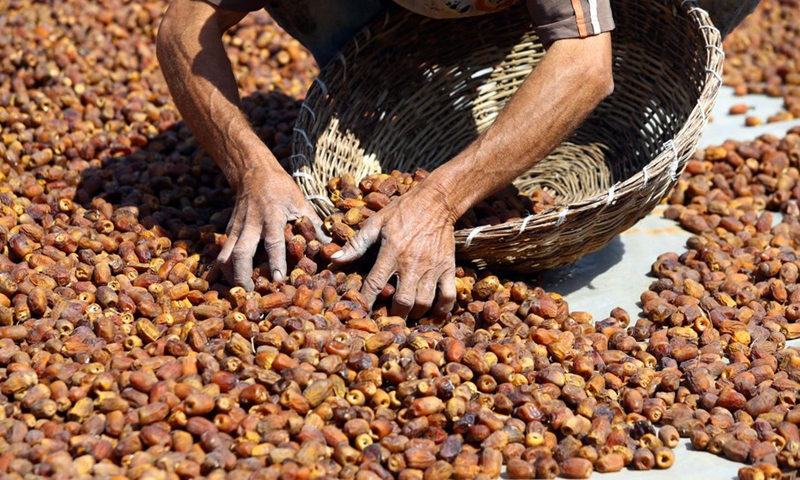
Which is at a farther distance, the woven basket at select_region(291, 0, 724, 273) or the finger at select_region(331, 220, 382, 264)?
the woven basket at select_region(291, 0, 724, 273)

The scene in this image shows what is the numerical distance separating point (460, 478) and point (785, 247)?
2.16 m

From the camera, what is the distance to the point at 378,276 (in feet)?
9.96

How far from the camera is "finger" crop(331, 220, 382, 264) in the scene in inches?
121

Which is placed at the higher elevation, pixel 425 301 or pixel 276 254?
pixel 276 254

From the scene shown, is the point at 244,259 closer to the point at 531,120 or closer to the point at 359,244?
the point at 359,244

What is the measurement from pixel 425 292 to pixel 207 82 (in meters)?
1.28

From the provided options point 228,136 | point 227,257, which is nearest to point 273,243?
point 227,257

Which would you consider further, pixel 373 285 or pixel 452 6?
pixel 452 6

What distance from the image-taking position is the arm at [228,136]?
3148mm

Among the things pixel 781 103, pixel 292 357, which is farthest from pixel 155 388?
pixel 781 103

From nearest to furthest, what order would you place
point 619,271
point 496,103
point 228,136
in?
point 228,136 → point 619,271 → point 496,103

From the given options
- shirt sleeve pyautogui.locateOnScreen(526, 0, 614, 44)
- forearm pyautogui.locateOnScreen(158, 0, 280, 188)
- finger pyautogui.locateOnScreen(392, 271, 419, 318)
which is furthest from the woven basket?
shirt sleeve pyautogui.locateOnScreen(526, 0, 614, 44)

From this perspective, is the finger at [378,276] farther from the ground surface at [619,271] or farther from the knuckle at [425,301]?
the ground surface at [619,271]

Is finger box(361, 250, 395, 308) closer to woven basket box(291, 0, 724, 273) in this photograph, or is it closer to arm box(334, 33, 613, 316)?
arm box(334, 33, 613, 316)
